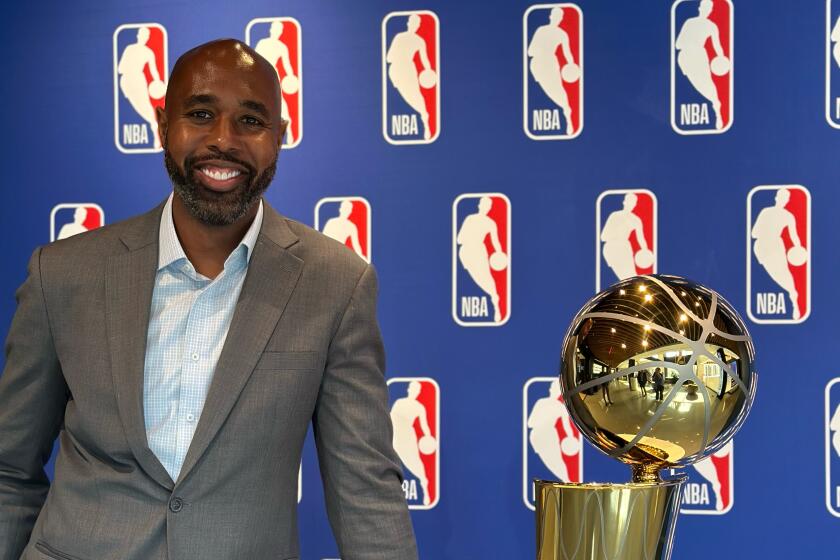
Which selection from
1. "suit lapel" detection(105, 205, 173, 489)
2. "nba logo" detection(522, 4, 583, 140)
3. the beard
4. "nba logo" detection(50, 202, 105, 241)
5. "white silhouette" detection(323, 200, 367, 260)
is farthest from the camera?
"nba logo" detection(50, 202, 105, 241)

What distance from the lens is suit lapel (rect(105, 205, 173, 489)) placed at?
166 centimetres

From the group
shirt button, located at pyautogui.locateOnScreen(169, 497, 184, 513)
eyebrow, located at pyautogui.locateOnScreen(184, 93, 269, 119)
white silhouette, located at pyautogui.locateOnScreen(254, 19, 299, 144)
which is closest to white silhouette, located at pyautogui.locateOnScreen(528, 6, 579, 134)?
white silhouette, located at pyautogui.locateOnScreen(254, 19, 299, 144)

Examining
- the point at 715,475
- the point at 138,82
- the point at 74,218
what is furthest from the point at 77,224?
the point at 715,475

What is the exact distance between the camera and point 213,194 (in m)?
1.76

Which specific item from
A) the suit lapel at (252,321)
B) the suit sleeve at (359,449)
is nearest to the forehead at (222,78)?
the suit lapel at (252,321)

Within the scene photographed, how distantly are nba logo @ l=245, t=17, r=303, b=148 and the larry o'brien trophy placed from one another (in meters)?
1.28

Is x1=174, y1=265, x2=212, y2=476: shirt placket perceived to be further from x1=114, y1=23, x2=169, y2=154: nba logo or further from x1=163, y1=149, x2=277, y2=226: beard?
x1=114, y1=23, x2=169, y2=154: nba logo

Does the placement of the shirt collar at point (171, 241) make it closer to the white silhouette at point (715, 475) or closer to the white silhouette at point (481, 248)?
the white silhouette at point (481, 248)

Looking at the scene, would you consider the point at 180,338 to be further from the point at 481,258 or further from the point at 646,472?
the point at 481,258

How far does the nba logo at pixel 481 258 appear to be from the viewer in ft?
8.36

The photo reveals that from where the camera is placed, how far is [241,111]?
5.84 feet

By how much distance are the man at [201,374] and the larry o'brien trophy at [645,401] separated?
0.38 m

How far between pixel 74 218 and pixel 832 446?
1.96 m

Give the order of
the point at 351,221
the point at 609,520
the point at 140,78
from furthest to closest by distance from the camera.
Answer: the point at 140,78 → the point at 351,221 → the point at 609,520
